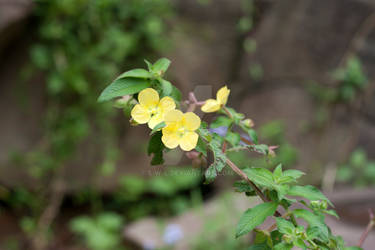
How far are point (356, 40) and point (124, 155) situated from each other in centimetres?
165

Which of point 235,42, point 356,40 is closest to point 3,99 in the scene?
point 235,42

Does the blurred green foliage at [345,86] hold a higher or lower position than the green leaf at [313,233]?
higher

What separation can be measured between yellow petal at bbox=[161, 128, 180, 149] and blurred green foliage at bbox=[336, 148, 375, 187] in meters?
2.36

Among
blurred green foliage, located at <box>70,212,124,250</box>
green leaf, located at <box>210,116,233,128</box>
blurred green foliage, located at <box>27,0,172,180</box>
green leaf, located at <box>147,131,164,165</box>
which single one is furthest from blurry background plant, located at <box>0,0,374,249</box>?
green leaf, located at <box>147,131,164,165</box>

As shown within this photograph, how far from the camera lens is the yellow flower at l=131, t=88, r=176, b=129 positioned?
526 mm

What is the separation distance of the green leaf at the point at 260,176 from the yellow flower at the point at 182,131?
0.29 ft

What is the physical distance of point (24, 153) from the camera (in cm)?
232

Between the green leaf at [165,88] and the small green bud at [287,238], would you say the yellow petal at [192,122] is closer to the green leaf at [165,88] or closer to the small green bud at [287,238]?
the green leaf at [165,88]

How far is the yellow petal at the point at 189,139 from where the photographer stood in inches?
20.5

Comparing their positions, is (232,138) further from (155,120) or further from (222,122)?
(155,120)

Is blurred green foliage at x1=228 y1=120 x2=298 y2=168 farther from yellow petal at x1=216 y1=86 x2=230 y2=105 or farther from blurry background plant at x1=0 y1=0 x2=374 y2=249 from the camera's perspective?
yellow petal at x1=216 y1=86 x2=230 y2=105

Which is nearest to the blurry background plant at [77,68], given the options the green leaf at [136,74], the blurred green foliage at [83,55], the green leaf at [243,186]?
the blurred green foliage at [83,55]

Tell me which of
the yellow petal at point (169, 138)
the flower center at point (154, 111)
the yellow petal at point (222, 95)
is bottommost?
the yellow petal at point (169, 138)

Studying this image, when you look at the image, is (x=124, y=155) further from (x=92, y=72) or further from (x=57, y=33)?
(x=57, y=33)
